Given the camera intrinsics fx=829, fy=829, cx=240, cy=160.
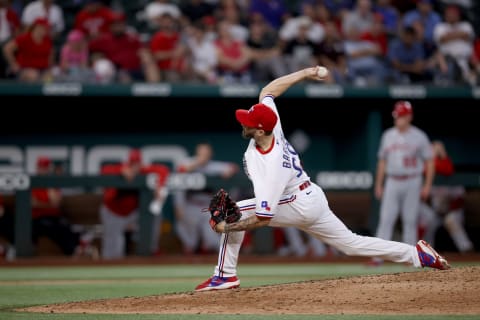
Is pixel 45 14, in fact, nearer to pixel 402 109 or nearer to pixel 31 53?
pixel 31 53

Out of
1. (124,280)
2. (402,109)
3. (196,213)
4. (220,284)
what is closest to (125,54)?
(196,213)

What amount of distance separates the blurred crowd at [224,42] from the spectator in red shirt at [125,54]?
0.02 meters

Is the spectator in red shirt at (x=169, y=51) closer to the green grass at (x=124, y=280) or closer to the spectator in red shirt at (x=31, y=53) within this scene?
the spectator in red shirt at (x=31, y=53)

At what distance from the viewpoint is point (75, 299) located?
689 cm

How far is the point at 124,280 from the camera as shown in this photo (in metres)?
9.09

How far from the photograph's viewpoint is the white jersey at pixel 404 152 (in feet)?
34.3

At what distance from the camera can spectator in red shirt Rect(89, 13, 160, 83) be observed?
499 inches

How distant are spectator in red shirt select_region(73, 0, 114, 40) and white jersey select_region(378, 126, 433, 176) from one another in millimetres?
5051

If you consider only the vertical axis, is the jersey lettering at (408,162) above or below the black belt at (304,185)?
above

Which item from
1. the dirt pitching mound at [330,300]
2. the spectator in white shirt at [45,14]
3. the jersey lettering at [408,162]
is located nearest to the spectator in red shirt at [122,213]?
the spectator in white shirt at [45,14]

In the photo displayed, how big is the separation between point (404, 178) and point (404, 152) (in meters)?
0.33

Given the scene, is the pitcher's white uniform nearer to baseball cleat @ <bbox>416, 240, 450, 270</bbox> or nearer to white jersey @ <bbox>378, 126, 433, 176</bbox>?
baseball cleat @ <bbox>416, 240, 450, 270</bbox>

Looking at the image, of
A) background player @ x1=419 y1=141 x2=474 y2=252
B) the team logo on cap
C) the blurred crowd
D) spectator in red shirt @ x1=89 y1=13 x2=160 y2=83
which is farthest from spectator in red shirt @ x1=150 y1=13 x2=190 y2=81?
the team logo on cap

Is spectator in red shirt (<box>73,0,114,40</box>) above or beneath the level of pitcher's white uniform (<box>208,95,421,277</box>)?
above
